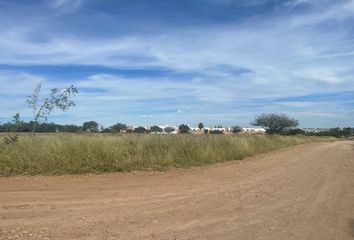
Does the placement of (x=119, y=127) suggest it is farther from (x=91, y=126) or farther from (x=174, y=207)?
(x=174, y=207)

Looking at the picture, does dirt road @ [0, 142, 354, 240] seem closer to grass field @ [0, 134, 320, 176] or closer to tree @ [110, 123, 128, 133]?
grass field @ [0, 134, 320, 176]

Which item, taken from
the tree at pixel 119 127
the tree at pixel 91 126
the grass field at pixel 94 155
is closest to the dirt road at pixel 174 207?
the grass field at pixel 94 155

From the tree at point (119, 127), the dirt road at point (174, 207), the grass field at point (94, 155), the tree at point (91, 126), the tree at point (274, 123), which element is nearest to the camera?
the dirt road at point (174, 207)

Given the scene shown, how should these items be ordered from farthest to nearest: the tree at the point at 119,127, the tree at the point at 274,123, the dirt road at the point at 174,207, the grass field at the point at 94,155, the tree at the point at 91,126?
the tree at the point at 274,123 → the tree at the point at 119,127 → the tree at the point at 91,126 → the grass field at the point at 94,155 → the dirt road at the point at 174,207

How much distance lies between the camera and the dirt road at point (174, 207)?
24.8 ft

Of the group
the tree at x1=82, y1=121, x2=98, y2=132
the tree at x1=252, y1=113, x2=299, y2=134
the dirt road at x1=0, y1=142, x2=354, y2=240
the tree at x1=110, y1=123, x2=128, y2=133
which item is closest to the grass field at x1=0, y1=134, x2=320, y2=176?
the dirt road at x1=0, y1=142, x2=354, y2=240

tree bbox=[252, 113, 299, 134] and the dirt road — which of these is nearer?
the dirt road

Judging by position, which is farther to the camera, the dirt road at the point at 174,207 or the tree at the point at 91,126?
the tree at the point at 91,126

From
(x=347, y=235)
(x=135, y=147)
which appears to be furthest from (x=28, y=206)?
(x=135, y=147)

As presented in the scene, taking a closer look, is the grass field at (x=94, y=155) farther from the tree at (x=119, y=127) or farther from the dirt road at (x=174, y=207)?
the tree at (x=119, y=127)

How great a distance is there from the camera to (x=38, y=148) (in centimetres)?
1611

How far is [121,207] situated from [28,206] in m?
1.67

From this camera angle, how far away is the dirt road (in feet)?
24.8

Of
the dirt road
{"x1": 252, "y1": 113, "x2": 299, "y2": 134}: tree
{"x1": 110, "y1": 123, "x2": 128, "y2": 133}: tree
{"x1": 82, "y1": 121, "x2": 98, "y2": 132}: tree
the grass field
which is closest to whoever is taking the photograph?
the dirt road
